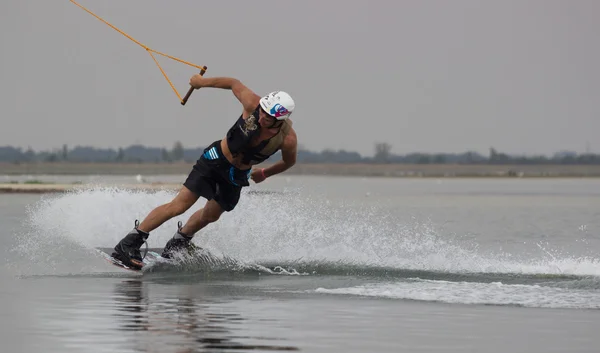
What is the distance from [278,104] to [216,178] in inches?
59.8

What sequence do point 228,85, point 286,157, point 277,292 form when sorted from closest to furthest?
point 277,292 → point 228,85 → point 286,157

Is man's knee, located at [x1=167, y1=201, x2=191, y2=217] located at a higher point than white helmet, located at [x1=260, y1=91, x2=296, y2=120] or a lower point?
lower

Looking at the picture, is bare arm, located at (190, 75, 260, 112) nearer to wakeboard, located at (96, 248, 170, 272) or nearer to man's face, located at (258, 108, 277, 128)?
man's face, located at (258, 108, 277, 128)

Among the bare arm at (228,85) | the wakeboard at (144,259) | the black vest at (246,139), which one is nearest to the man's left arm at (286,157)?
the black vest at (246,139)

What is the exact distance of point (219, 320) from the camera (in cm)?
1185

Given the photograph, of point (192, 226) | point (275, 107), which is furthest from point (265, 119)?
point (192, 226)

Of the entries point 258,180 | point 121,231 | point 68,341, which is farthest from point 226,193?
point 68,341

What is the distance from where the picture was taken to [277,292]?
14.5m

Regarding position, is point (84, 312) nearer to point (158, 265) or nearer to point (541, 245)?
point (158, 265)

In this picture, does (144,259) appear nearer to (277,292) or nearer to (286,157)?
(286,157)

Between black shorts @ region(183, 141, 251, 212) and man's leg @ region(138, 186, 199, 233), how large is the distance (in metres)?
0.09

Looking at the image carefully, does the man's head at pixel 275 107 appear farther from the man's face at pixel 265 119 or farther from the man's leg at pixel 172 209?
the man's leg at pixel 172 209

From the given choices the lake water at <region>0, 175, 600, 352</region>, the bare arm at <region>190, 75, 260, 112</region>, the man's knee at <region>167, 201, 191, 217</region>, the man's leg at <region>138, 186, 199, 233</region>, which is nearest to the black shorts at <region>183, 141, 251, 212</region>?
the man's leg at <region>138, 186, 199, 233</region>

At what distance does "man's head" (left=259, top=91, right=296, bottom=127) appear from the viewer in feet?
49.6
